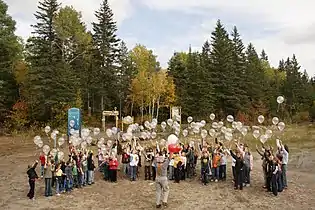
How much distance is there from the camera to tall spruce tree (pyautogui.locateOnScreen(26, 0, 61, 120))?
131 feet

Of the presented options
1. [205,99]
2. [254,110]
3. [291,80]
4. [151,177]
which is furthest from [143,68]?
[151,177]

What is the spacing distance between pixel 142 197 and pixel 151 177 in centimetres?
312

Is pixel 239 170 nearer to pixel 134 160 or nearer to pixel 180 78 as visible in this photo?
pixel 134 160

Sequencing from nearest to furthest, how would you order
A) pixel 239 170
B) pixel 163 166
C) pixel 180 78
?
1. pixel 163 166
2. pixel 239 170
3. pixel 180 78

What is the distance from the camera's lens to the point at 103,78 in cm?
4931

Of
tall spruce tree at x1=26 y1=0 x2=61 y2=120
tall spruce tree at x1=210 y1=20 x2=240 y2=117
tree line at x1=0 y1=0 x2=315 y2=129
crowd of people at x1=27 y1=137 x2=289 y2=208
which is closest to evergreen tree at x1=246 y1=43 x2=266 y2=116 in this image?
tree line at x1=0 y1=0 x2=315 y2=129

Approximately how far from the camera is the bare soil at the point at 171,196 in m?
14.3

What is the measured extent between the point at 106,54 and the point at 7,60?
11738 millimetres

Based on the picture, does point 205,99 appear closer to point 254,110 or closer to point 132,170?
point 254,110

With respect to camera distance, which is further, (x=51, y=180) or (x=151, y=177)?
(x=151, y=177)

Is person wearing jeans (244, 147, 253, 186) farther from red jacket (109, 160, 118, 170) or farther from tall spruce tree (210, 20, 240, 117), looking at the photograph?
tall spruce tree (210, 20, 240, 117)

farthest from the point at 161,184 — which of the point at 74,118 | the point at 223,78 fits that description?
the point at 223,78

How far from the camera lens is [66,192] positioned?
16172 millimetres

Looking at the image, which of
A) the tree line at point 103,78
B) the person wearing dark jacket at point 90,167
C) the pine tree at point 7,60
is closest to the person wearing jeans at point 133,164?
the person wearing dark jacket at point 90,167
